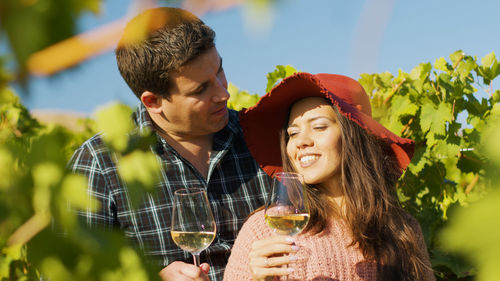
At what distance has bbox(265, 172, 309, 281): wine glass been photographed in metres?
2.32

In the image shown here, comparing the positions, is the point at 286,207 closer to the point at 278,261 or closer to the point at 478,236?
the point at 278,261

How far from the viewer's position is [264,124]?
317 cm

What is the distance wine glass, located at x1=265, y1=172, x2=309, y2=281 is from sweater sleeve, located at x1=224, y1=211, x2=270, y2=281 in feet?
0.86

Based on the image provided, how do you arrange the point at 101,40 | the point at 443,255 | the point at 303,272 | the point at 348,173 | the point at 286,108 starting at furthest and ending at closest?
the point at 443,255 → the point at 286,108 → the point at 348,173 → the point at 303,272 → the point at 101,40

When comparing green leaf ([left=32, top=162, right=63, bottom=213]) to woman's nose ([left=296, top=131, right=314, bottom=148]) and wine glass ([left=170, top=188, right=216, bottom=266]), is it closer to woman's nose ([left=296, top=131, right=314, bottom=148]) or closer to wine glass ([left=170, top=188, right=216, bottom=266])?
wine glass ([left=170, top=188, right=216, bottom=266])

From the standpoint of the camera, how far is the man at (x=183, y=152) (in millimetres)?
3008

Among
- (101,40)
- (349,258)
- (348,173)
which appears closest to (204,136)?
(348,173)

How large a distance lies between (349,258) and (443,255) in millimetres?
1254

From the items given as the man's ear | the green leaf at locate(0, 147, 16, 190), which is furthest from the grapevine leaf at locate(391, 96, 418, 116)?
the green leaf at locate(0, 147, 16, 190)

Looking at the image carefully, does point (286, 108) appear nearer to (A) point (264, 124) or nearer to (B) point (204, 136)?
(A) point (264, 124)

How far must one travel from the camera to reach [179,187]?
3.11m

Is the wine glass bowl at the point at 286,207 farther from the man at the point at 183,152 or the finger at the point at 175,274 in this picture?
the man at the point at 183,152

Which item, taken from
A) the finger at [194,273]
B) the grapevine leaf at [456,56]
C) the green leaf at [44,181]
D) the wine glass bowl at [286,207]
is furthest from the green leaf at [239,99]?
the green leaf at [44,181]

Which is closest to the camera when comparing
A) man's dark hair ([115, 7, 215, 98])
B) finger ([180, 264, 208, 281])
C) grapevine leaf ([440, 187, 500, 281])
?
grapevine leaf ([440, 187, 500, 281])
